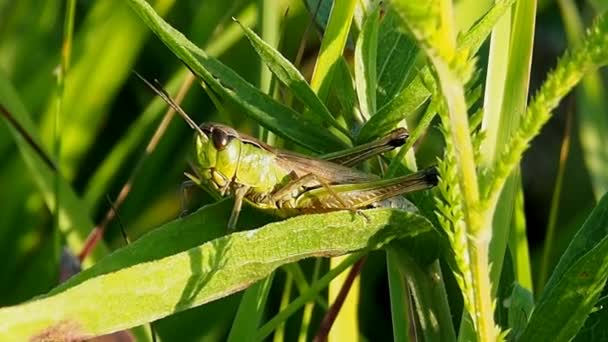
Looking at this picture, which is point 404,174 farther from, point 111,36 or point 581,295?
point 111,36

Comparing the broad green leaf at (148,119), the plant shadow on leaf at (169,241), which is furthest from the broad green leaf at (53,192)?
A: the plant shadow on leaf at (169,241)

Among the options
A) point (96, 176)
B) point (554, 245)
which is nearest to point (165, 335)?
point (96, 176)

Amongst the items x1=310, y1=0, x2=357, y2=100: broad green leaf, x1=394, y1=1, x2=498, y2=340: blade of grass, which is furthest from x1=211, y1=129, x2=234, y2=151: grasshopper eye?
x1=394, y1=1, x2=498, y2=340: blade of grass

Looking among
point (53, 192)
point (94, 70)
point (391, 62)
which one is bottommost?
point (391, 62)

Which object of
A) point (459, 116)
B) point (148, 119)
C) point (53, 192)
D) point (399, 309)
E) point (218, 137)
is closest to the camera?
point (459, 116)

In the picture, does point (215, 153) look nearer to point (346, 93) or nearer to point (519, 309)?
point (346, 93)

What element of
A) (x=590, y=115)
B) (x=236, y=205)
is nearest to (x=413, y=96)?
(x=236, y=205)

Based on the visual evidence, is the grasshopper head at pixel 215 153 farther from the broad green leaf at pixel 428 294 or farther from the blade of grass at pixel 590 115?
the blade of grass at pixel 590 115
